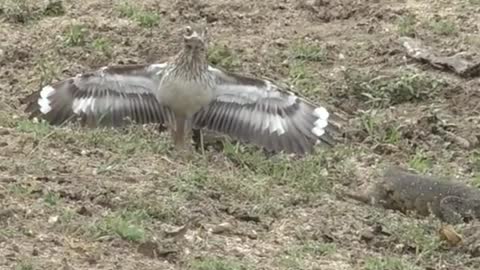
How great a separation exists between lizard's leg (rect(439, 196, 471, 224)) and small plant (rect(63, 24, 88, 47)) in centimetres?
371

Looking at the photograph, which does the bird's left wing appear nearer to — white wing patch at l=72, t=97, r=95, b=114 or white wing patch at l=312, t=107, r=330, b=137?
white wing patch at l=312, t=107, r=330, b=137

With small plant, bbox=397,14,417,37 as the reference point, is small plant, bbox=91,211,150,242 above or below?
above

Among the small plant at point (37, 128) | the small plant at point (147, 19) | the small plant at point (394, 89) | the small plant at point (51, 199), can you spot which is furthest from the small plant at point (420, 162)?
the small plant at point (147, 19)

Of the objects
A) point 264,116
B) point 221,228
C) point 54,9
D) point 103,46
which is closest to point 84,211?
point 221,228

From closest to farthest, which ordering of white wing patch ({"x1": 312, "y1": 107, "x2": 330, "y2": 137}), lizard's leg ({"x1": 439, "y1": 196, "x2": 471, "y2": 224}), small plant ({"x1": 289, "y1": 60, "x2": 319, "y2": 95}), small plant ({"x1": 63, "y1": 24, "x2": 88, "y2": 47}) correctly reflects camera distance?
lizard's leg ({"x1": 439, "y1": 196, "x2": 471, "y2": 224})
white wing patch ({"x1": 312, "y1": 107, "x2": 330, "y2": 137})
small plant ({"x1": 289, "y1": 60, "x2": 319, "y2": 95})
small plant ({"x1": 63, "y1": 24, "x2": 88, "y2": 47})

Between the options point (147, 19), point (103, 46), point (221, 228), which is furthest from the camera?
point (147, 19)

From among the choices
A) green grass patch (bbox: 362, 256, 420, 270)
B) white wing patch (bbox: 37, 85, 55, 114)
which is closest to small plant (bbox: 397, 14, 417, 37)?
white wing patch (bbox: 37, 85, 55, 114)

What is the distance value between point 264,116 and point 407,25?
285 cm

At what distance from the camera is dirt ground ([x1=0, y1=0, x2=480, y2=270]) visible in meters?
6.28

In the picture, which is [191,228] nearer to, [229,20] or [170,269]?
[170,269]

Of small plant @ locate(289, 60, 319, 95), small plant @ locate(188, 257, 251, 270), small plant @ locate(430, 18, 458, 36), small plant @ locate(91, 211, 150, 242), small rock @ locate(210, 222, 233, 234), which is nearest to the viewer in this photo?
small plant @ locate(188, 257, 251, 270)

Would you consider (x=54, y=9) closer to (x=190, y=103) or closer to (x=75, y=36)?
(x=75, y=36)

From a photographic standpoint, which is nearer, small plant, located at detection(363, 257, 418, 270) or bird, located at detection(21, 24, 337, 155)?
small plant, located at detection(363, 257, 418, 270)

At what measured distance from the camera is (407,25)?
10.3 metres
